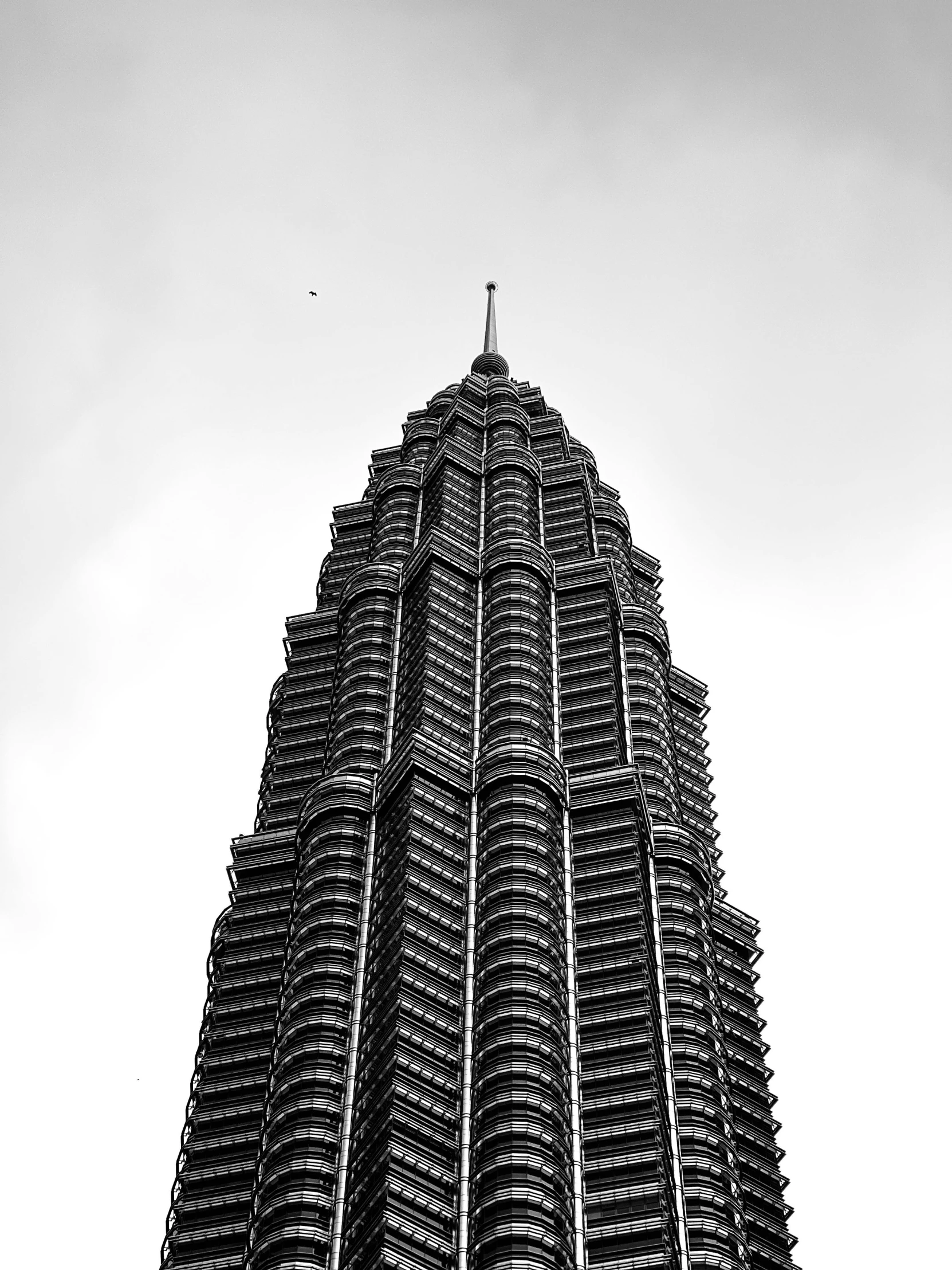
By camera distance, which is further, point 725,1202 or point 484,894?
point 484,894

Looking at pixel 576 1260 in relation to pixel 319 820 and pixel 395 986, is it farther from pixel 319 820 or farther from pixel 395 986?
pixel 319 820

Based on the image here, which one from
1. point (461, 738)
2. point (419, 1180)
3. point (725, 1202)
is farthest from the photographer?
point (461, 738)

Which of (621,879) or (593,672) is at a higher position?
(593,672)

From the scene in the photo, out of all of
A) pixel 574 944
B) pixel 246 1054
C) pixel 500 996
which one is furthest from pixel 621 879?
pixel 246 1054

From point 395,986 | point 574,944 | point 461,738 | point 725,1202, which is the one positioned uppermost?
point 461,738

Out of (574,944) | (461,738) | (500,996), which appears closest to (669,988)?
(574,944)

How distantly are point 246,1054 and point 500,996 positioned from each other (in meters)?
23.7

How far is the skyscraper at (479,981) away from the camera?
4929 inches

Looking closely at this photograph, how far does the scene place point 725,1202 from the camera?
134 m

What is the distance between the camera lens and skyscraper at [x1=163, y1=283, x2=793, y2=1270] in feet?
411

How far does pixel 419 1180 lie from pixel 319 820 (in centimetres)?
4273

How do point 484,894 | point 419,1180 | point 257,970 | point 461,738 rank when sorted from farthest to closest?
point 461,738
point 257,970
point 484,894
point 419,1180

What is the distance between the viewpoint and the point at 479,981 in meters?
140

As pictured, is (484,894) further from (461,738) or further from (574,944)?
(461,738)
